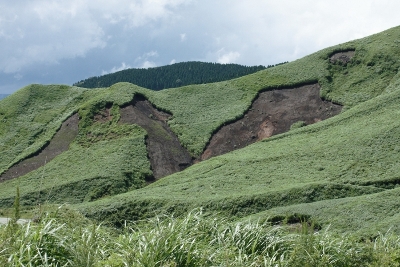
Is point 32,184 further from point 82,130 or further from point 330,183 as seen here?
point 330,183

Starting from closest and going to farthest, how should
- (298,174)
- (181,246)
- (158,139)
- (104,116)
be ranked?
(181,246), (298,174), (158,139), (104,116)

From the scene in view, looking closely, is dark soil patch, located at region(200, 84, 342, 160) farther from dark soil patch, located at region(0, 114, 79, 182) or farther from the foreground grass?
the foreground grass

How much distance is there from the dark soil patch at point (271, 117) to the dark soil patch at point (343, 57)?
5930 millimetres

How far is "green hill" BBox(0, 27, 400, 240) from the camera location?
3030 cm

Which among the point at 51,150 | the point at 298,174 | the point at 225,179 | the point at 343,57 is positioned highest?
the point at 343,57

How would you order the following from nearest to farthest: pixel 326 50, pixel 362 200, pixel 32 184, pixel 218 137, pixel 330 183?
1. pixel 362 200
2. pixel 330 183
3. pixel 32 184
4. pixel 218 137
5. pixel 326 50

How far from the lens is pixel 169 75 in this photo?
140m

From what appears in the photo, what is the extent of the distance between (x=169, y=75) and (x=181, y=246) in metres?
130

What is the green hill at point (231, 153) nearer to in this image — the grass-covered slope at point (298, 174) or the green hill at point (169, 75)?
the grass-covered slope at point (298, 174)

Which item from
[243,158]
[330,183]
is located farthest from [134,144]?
[330,183]

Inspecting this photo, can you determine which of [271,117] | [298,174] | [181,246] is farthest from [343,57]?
[181,246]

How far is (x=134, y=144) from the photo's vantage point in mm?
51688

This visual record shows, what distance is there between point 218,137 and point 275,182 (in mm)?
20238

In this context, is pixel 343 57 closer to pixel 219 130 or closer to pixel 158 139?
pixel 219 130
